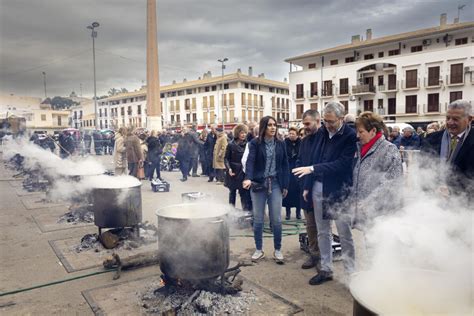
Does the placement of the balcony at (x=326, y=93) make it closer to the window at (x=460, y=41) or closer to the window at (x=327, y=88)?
the window at (x=327, y=88)

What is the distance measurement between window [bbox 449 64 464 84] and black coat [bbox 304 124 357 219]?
36.2m

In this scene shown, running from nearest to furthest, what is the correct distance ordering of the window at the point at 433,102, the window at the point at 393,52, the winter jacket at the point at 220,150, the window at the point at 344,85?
1. the winter jacket at the point at 220,150
2. the window at the point at 433,102
3. the window at the point at 393,52
4. the window at the point at 344,85

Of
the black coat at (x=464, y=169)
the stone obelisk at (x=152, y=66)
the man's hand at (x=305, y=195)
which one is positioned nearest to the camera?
the black coat at (x=464, y=169)

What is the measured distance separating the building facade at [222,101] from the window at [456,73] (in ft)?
76.8

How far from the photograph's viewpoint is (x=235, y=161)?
21.9ft

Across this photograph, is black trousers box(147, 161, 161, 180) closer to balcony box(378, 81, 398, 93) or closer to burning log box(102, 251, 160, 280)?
burning log box(102, 251, 160, 280)

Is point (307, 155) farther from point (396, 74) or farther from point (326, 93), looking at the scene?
point (326, 93)

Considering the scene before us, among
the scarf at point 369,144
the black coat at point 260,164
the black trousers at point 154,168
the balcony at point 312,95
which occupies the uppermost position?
the balcony at point 312,95

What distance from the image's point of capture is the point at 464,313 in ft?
6.24

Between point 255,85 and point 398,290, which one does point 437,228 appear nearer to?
point 398,290

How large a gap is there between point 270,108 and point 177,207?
2439 inches

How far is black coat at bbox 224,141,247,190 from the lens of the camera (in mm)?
6598

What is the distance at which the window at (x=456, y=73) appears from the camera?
33062mm

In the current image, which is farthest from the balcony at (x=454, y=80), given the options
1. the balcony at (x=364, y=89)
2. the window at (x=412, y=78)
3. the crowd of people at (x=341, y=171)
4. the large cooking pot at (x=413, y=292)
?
the large cooking pot at (x=413, y=292)
